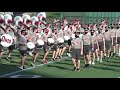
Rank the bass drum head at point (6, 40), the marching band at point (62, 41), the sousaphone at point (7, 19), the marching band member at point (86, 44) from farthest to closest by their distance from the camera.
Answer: the sousaphone at point (7, 19), the bass drum head at point (6, 40), the marching band member at point (86, 44), the marching band at point (62, 41)

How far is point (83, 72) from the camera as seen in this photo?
1630 centimetres

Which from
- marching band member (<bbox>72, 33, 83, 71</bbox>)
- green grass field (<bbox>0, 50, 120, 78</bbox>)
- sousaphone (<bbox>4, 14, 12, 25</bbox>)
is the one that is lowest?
green grass field (<bbox>0, 50, 120, 78</bbox>)

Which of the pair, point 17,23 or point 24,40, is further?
point 17,23

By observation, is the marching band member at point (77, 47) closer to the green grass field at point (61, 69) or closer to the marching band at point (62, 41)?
the marching band at point (62, 41)

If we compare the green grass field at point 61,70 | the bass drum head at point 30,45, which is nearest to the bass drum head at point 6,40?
the bass drum head at point 30,45

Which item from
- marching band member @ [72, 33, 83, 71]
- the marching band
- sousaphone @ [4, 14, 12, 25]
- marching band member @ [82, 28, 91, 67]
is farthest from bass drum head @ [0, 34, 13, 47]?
sousaphone @ [4, 14, 12, 25]

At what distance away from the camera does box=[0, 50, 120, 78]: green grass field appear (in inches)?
618

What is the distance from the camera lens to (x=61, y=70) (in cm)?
1691

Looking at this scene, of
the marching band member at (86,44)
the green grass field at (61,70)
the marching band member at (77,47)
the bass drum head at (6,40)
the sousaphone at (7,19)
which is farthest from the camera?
the sousaphone at (7,19)

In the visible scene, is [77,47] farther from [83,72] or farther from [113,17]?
[113,17]

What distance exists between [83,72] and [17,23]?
9.93m

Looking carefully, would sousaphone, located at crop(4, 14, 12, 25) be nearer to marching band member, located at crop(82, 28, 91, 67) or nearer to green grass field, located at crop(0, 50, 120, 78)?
green grass field, located at crop(0, 50, 120, 78)

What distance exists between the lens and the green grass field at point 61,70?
51.5ft
